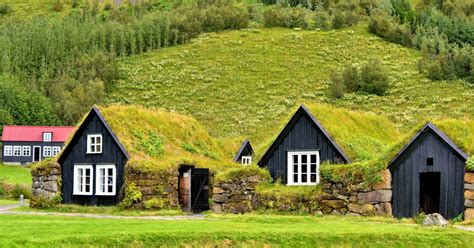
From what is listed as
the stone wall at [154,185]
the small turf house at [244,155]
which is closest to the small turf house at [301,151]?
the stone wall at [154,185]

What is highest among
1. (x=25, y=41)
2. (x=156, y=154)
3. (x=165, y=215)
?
(x=25, y=41)

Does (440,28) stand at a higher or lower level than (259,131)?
higher

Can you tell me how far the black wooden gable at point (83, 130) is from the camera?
134 feet

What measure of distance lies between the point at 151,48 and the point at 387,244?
158 m

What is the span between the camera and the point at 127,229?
22.6 meters

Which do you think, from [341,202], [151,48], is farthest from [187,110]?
[341,202]

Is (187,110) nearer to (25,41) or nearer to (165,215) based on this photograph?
(25,41)

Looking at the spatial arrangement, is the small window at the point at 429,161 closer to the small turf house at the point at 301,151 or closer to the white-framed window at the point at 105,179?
the small turf house at the point at 301,151

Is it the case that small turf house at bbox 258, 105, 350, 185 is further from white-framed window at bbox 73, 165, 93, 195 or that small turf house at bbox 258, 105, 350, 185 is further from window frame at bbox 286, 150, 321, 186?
A: white-framed window at bbox 73, 165, 93, 195

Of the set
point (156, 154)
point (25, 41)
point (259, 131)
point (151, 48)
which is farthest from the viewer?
point (151, 48)

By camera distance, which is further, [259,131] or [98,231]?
[259,131]

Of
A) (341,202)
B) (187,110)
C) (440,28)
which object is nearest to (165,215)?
(341,202)

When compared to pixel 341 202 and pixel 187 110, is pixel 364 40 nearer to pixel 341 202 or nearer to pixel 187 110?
pixel 187 110

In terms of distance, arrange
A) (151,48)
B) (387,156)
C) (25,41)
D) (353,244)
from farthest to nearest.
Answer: (151,48) → (25,41) → (387,156) → (353,244)
